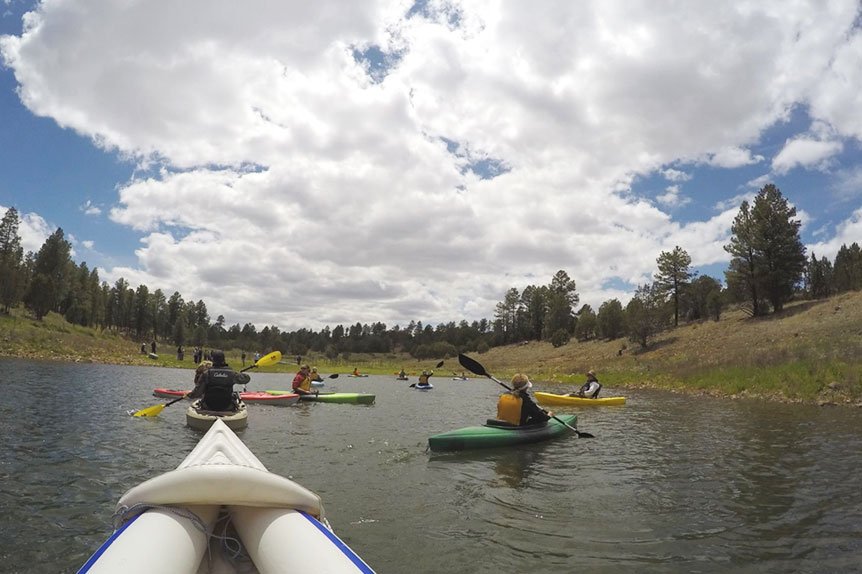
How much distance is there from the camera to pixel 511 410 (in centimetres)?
1262

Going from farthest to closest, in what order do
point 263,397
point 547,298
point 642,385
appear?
point 547,298
point 642,385
point 263,397

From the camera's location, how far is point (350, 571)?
2.85 m

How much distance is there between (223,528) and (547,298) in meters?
94.0

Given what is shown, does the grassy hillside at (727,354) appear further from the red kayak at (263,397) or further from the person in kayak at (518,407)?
the red kayak at (263,397)

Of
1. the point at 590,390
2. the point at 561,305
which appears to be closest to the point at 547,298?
the point at 561,305

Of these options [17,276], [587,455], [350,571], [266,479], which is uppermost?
[17,276]

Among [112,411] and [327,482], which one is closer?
[327,482]

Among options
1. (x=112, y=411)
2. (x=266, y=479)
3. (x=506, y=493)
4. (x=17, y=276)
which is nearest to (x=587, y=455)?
(x=506, y=493)

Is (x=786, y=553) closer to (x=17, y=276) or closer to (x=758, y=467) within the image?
(x=758, y=467)

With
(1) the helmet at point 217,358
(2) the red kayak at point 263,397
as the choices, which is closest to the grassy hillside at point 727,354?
(2) the red kayak at point 263,397

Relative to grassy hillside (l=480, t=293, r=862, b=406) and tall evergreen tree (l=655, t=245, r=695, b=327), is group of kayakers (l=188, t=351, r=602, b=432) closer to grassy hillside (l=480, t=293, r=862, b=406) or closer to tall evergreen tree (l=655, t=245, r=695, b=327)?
grassy hillside (l=480, t=293, r=862, b=406)

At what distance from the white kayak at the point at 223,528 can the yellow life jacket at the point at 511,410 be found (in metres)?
8.94

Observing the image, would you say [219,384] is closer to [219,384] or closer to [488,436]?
[219,384]

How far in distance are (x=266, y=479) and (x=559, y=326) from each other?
8546 centimetres
